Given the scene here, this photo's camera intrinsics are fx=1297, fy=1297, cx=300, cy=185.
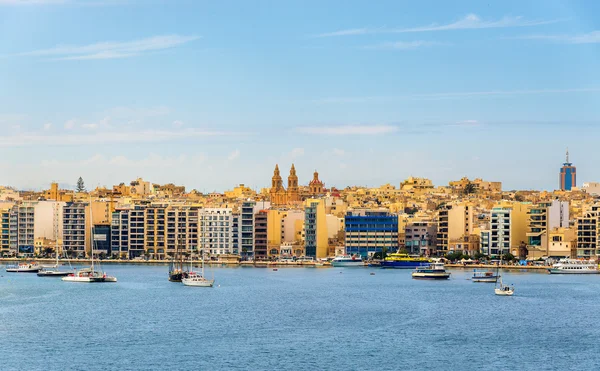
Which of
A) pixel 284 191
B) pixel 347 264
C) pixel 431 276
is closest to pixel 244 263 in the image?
pixel 347 264

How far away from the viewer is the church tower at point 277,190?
123m

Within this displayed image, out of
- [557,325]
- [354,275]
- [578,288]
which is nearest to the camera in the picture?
[557,325]

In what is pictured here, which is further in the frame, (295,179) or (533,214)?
(295,179)

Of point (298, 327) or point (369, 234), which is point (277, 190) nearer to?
point (369, 234)

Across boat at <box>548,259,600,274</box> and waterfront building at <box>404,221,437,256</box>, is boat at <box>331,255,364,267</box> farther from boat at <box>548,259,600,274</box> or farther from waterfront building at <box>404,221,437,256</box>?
boat at <box>548,259,600,274</box>

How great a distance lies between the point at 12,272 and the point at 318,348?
4752 centimetres

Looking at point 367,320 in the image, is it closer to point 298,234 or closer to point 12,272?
point 12,272

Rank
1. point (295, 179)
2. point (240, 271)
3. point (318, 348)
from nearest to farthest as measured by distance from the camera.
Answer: point (318, 348) < point (240, 271) < point (295, 179)

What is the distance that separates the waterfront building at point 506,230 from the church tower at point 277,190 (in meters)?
37.6

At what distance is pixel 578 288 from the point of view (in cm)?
6006

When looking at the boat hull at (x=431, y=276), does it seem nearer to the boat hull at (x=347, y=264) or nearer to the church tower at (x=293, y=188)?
the boat hull at (x=347, y=264)

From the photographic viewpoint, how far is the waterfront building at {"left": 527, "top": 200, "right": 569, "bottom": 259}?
84.0 meters

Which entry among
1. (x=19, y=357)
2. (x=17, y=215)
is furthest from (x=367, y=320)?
(x=17, y=215)

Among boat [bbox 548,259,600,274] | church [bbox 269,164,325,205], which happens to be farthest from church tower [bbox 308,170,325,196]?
boat [bbox 548,259,600,274]
